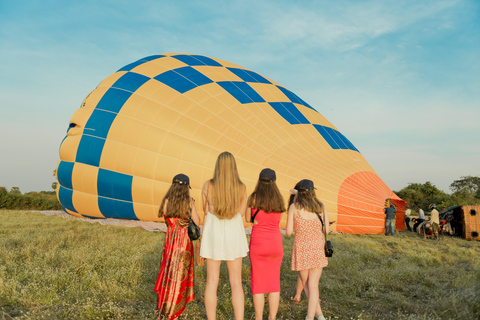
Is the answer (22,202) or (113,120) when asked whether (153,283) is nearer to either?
(113,120)

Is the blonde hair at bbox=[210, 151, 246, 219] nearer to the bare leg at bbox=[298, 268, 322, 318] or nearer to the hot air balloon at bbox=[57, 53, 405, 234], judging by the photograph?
the bare leg at bbox=[298, 268, 322, 318]

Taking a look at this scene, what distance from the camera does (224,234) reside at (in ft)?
8.70

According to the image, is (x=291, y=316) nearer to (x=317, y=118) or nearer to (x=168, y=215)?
(x=168, y=215)

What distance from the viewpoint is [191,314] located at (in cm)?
303

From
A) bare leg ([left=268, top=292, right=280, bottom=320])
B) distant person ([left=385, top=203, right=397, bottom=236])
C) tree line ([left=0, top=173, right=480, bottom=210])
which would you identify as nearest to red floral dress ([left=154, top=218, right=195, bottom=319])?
bare leg ([left=268, top=292, right=280, bottom=320])

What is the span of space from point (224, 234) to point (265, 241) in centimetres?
36

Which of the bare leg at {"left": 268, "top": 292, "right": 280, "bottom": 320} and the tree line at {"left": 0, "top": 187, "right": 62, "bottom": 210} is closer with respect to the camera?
the bare leg at {"left": 268, "top": 292, "right": 280, "bottom": 320}

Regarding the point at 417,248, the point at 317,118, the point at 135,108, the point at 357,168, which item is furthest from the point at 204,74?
the point at 417,248

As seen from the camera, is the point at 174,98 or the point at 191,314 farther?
the point at 174,98

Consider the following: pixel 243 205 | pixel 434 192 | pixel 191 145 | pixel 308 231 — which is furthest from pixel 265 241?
pixel 434 192

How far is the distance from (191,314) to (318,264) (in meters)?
1.27

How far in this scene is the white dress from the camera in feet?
8.54

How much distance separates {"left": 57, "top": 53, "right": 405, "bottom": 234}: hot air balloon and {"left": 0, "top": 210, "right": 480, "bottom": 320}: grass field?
53.4 inches

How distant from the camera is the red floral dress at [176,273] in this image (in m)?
2.85
